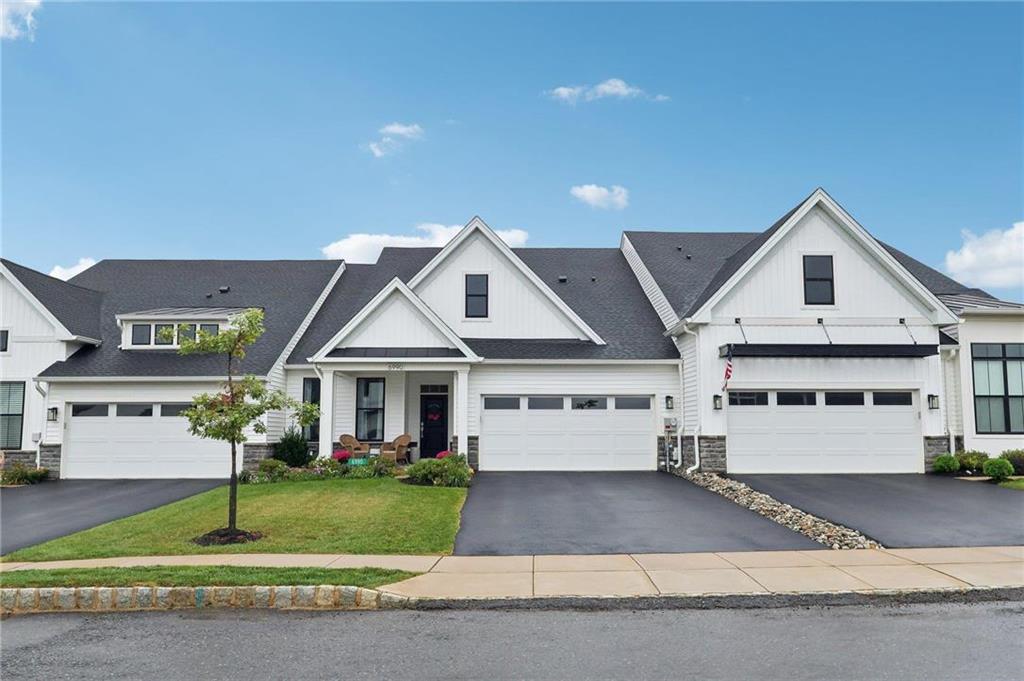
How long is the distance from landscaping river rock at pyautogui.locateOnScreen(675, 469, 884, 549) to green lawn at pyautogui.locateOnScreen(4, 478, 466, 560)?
19.3 feet

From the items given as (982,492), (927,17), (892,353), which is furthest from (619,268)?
(982,492)

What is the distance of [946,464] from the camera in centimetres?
1730

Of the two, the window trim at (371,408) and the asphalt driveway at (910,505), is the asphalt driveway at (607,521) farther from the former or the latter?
the window trim at (371,408)

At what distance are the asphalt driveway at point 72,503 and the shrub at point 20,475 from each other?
332 millimetres

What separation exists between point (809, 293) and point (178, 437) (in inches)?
741

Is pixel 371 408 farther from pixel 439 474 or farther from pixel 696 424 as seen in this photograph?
pixel 696 424

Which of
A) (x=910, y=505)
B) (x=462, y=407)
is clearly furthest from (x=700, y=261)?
(x=910, y=505)

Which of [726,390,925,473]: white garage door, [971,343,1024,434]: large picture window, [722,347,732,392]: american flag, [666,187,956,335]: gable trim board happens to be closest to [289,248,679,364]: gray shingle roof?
[722,347,732,392]: american flag

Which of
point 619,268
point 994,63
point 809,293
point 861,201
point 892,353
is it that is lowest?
point 892,353

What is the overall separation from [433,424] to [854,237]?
13.7m

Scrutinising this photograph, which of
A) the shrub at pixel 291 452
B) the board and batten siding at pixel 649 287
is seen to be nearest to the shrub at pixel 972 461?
the board and batten siding at pixel 649 287

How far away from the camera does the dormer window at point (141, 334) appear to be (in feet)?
68.2

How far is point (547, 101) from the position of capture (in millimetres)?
23922

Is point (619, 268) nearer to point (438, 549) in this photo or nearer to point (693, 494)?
point (693, 494)
